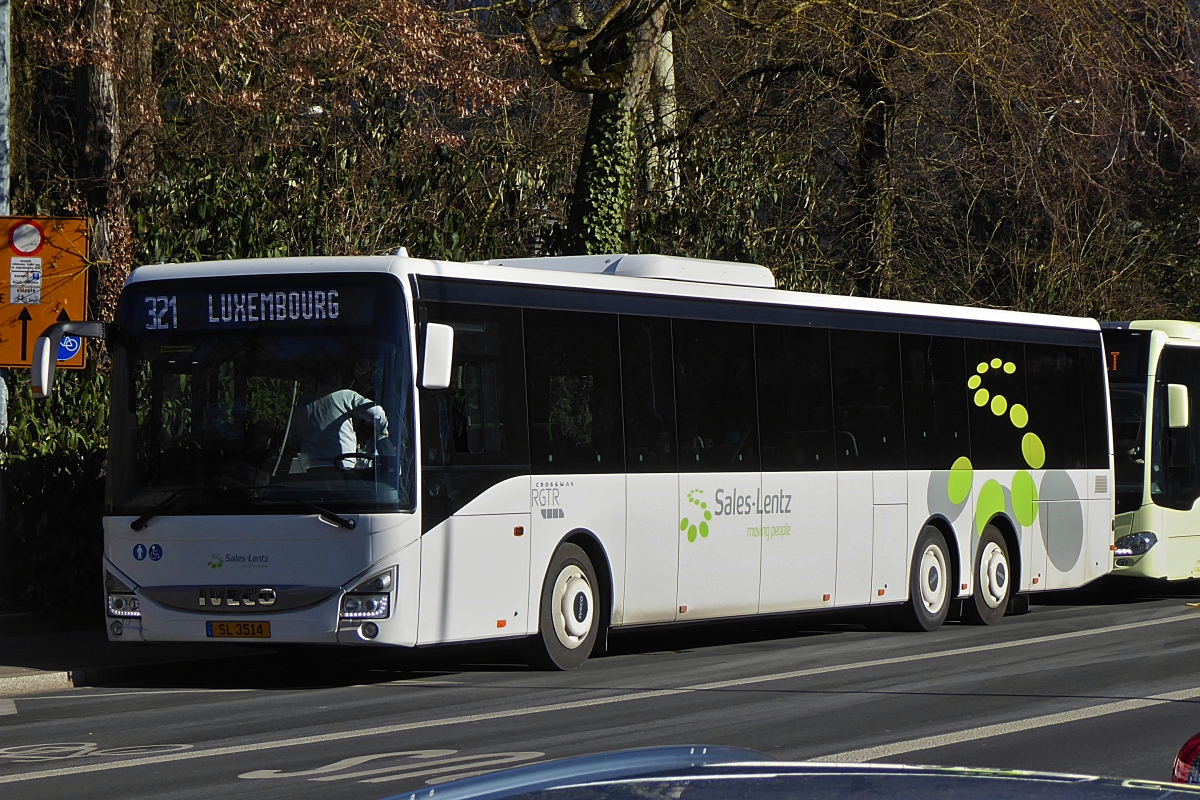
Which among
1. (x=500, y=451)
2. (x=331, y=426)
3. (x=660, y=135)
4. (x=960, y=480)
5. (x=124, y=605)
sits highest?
(x=660, y=135)

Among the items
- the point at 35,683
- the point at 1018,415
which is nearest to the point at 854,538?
the point at 1018,415

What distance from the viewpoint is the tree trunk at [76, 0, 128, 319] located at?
1837 cm

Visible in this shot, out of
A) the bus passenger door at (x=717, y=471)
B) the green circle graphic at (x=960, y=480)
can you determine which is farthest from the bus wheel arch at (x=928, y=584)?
the bus passenger door at (x=717, y=471)

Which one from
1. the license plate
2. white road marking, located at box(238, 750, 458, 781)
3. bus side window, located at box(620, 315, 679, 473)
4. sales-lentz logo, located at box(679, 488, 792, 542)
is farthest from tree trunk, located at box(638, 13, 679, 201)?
white road marking, located at box(238, 750, 458, 781)

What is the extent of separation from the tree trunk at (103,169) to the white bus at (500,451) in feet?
19.1

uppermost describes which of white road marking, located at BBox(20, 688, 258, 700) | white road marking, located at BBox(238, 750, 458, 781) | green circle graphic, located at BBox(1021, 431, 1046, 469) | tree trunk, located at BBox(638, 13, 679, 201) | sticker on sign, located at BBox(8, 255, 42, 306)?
tree trunk, located at BBox(638, 13, 679, 201)

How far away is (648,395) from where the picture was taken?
46.1 ft

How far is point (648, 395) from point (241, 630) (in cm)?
380

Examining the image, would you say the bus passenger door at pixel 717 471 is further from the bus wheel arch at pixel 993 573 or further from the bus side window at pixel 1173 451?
the bus side window at pixel 1173 451

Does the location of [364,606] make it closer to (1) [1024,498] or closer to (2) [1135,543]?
(1) [1024,498]

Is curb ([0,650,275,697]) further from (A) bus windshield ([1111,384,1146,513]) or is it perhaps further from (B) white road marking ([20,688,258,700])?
(A) bus windshield ([1111,384,1146,513])

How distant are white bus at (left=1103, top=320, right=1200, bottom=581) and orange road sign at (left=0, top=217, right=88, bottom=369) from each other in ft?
40.6

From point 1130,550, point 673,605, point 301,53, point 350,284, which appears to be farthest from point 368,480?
point 1130,550

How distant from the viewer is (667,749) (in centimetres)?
316
